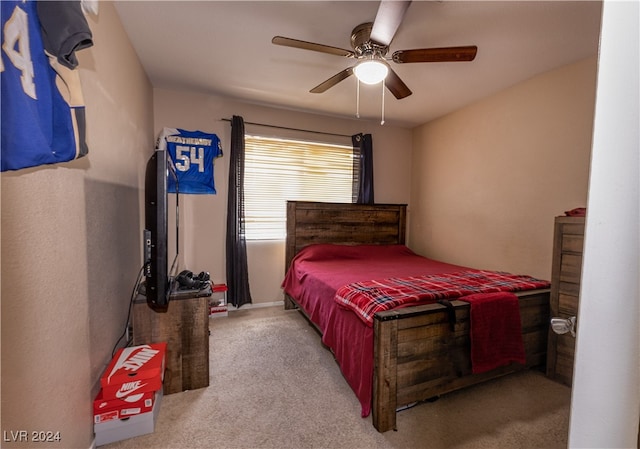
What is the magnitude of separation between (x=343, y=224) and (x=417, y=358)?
7.32ft

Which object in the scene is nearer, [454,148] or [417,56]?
[417,56]

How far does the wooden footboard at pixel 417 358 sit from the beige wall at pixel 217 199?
2.25m

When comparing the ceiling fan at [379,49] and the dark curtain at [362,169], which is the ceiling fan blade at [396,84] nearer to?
the ceiling fan at [379,49]

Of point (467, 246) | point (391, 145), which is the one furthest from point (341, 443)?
point (391, 145)

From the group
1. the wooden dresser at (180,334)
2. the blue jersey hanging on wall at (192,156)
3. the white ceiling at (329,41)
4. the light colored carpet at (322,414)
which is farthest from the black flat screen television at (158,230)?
the blue jersey hanging on wall at (192,156)

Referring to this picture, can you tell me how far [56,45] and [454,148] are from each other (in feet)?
12.3

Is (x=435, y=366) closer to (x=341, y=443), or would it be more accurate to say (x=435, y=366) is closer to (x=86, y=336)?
(x=341, y=443)

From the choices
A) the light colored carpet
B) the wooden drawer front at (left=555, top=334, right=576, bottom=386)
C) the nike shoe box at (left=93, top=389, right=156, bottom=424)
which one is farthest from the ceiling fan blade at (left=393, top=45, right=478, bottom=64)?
the nike shoe box at (left=93, top=389, right=156, bottom=424)

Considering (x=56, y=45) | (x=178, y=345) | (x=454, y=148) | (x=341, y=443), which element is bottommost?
(x=341, y=443)

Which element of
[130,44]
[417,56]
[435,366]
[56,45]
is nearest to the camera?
[56,45]

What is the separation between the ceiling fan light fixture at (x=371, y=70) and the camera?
1715 mm

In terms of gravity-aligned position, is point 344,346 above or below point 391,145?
below

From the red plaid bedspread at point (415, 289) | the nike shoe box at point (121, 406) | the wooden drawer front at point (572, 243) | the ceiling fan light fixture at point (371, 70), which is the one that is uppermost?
the ceiling fan light fixture at point (371, 70)

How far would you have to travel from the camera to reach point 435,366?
1603 millimetres
